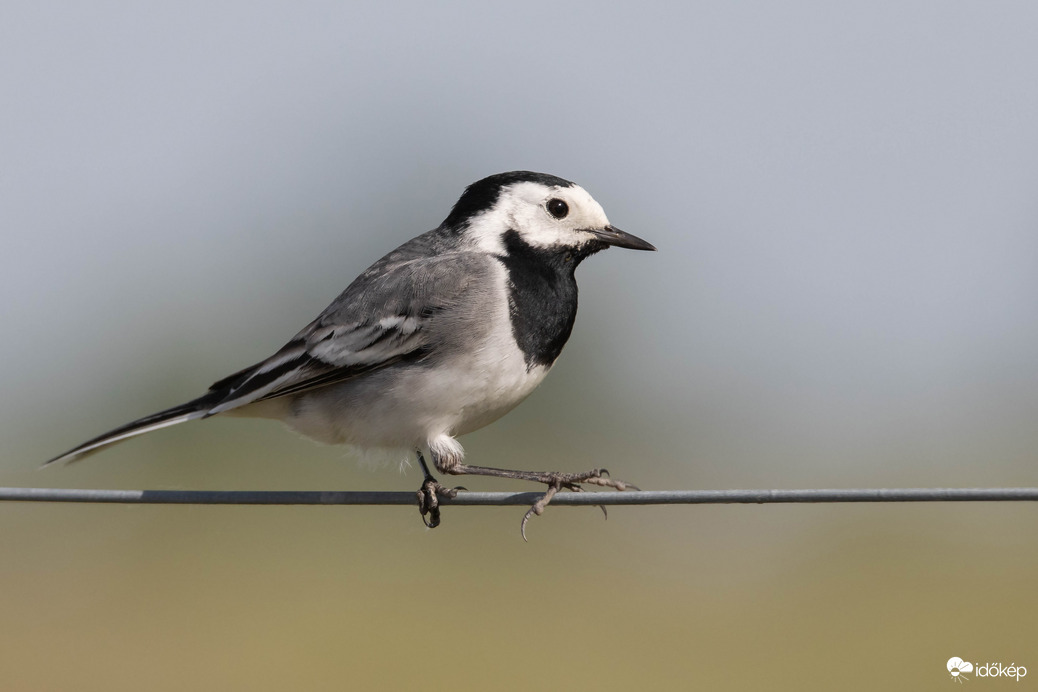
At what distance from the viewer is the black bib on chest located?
6.68 meters

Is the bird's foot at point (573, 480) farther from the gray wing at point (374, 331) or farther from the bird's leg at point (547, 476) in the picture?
the gray wing at point (374, 331)

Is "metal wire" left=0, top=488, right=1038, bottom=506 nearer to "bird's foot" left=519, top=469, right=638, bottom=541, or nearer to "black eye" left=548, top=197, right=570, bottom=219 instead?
"bird's foot" left=519, top=469, right=638, bottom=541

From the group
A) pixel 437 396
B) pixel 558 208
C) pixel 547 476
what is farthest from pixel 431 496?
pixel 558 208

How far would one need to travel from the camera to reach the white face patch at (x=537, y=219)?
7.28 meters

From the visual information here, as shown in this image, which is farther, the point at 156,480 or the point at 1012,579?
the point at 156,480

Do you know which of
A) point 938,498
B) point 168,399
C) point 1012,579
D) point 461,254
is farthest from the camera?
point 168,399

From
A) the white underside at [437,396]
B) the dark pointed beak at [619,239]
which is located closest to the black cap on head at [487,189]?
the dark pointed beak at [619,239]

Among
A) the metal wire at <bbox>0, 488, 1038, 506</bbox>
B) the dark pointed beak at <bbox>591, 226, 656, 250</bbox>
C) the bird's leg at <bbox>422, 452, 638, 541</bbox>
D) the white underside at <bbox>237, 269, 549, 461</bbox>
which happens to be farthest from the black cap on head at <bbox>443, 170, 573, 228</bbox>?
the metal wire at <bbox>0, 488, 1038, 506</bbox>

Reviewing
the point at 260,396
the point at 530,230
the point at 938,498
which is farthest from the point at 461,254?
the point at 938,498

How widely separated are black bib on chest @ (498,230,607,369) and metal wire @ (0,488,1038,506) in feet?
4.26

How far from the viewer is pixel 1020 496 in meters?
4.19

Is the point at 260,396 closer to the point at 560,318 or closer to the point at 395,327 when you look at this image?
the point at 395,327

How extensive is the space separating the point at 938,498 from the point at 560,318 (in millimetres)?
3143

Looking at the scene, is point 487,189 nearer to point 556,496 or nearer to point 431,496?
point 431,496
